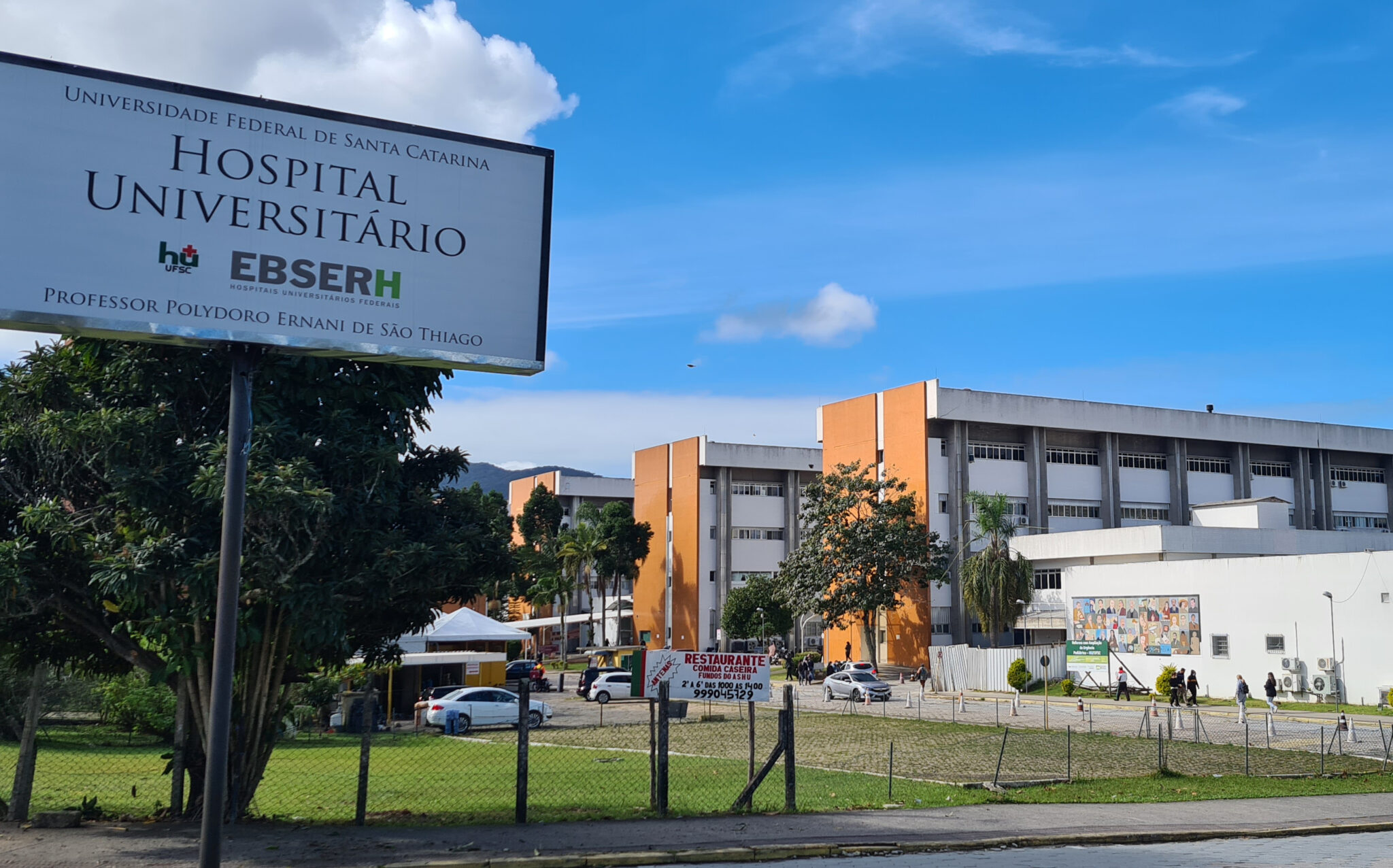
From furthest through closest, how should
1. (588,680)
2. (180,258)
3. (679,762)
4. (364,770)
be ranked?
1. (588,680)
2. (679,762)
3. (364,770)
4. (180,258)

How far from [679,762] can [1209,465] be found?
2344 inches

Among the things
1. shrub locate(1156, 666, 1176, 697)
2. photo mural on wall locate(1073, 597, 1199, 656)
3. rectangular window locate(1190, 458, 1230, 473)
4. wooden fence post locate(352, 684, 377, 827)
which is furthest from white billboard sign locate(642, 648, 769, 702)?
rectangular window locate(1190, 458, 1230, 473)

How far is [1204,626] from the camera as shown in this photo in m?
46.7

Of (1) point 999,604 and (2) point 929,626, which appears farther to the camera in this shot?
(2) point 929,626

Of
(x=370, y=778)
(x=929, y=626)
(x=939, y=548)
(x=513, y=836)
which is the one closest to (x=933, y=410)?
(x=939, y=548)

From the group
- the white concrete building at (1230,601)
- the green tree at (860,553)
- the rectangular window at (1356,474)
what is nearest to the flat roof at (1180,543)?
the white concrete building at (1230,601)

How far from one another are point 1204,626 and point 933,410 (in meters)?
21.2

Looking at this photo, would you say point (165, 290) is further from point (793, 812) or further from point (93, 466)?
point (793, 812)

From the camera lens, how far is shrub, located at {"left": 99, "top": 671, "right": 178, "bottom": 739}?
24609 millimetres

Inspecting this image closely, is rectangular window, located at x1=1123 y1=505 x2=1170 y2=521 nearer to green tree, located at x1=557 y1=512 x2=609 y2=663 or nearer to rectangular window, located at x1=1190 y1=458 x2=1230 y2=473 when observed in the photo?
rectangular window, located at x1=1190 y1=458 x2=1230 y2=473

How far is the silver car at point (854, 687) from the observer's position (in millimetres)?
45312

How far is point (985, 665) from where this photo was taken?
52500mm

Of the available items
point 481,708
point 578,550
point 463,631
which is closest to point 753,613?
point 578,550

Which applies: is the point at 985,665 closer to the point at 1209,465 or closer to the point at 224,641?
the point at 1209,465
